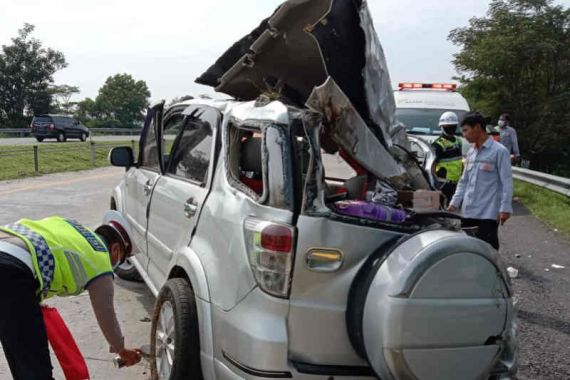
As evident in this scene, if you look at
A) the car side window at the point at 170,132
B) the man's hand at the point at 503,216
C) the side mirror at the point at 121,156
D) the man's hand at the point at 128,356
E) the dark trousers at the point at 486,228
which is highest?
the car side window at the point at 170,132

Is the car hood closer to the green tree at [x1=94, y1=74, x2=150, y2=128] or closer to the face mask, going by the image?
the face mask

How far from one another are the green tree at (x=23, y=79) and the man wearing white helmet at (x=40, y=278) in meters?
57.6

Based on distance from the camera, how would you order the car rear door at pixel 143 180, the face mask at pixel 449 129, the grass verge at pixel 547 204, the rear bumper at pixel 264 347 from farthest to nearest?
the grass verge at pixel 547 204, the face mask at pixel 449 129, the car rear door at pixel 143 180, the rear bumper at pixel 264 347

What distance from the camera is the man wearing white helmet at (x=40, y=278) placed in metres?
2.45

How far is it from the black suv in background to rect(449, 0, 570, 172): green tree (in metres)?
24.2

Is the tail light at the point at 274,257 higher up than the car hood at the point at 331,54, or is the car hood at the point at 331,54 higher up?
the car hood at the point at 331,54

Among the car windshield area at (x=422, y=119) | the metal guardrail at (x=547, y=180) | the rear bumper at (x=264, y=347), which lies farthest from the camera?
the metal guardrail at (x=547, y=180)

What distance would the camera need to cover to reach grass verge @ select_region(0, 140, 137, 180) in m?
17.1

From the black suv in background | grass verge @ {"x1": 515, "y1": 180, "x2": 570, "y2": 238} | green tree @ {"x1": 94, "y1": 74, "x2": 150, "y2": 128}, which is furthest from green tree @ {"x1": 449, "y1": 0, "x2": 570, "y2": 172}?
green tree @ {"x1": 94, "y1": 74, "x2": 150, "y2": 128}

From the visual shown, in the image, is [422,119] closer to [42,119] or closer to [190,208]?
[190,208]

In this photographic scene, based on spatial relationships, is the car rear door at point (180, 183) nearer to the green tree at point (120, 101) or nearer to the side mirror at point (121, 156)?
the side mirror at point (121, 156)

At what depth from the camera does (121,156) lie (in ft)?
16.5

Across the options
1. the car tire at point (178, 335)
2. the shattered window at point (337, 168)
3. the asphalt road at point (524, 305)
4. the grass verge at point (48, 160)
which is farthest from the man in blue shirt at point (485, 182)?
the grass verge at point (48, 160)

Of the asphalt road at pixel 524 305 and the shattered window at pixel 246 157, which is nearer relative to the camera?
the shattered window at pixel 246 157
